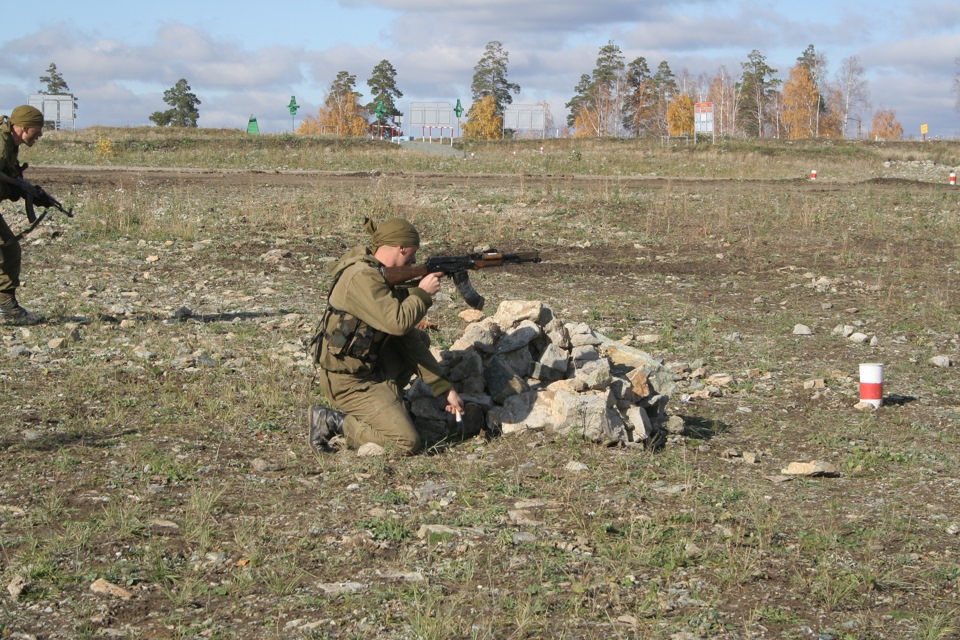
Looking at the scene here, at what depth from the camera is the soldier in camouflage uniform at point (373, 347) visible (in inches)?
219

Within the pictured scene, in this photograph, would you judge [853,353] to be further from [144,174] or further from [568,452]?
[144,174]

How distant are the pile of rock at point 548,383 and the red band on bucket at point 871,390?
1.46m

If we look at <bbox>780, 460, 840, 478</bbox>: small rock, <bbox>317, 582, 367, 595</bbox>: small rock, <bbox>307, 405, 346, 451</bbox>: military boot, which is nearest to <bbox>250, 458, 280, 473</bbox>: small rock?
<bbox>307, 405, 346, 451</bbox>: military boot

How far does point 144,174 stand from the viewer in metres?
22.7

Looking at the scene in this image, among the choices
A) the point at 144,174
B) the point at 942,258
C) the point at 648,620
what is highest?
the point at 144,174

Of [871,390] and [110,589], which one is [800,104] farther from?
[110,589]

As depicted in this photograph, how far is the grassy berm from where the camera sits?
3.78 metres

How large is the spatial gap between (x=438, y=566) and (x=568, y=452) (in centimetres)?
178

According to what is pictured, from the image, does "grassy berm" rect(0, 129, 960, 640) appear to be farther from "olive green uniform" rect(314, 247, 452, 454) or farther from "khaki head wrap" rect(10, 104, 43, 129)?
"khaki head wrap" rect(10, 104, 43, 129)

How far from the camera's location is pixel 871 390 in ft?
23.6

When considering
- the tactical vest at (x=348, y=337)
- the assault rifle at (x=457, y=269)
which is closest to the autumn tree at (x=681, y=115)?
the assault rifle at (x=457, y=269)

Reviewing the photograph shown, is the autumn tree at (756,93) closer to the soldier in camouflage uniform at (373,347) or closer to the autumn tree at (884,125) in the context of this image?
the autumn tree at (884,125)

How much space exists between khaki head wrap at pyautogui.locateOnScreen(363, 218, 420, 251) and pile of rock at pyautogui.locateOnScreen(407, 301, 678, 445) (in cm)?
93

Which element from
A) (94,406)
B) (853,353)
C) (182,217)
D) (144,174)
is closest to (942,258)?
(853,353)
